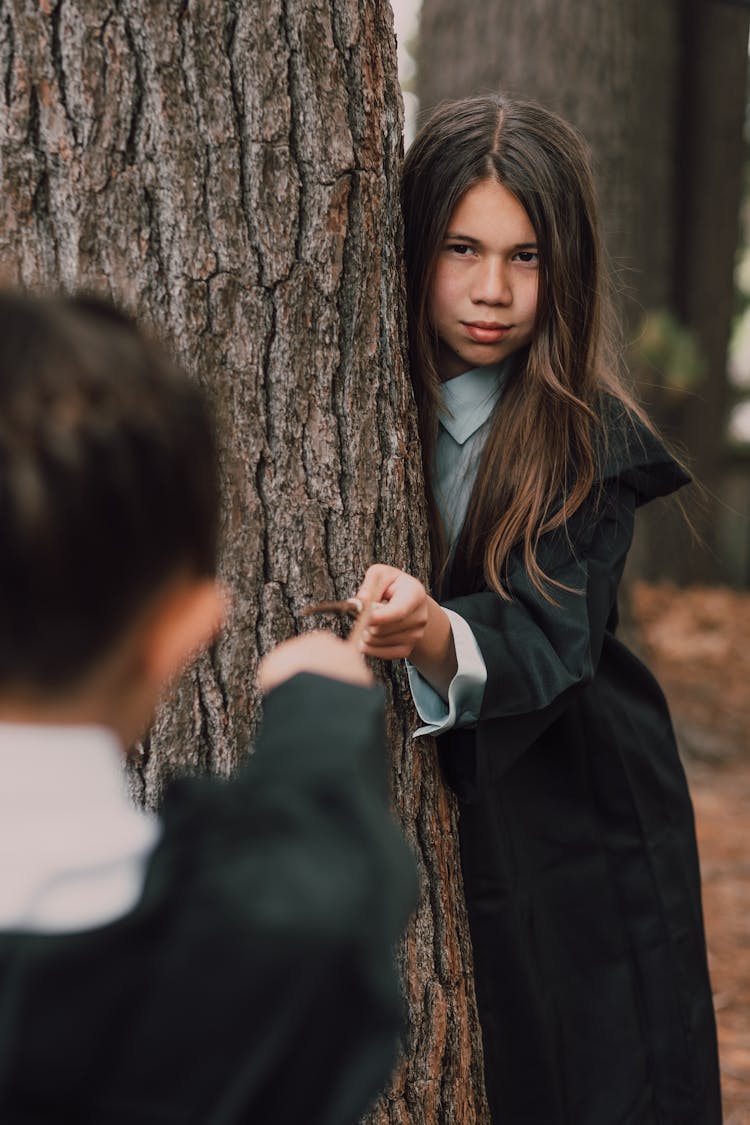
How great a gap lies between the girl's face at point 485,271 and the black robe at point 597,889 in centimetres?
25

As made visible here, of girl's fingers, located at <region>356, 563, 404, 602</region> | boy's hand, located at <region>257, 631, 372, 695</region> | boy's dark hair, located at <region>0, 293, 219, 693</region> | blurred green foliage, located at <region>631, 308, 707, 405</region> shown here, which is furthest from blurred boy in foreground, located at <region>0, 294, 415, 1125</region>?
blurred green foliage, located at <region>631, 308, 707, 405</region>

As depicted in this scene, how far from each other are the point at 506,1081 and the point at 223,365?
1.23m

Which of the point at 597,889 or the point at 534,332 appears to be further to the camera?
the point at 597,889

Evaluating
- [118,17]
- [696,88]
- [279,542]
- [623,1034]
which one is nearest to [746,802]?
[623,1034]

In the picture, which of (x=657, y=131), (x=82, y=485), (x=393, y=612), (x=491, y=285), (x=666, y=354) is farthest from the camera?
(x=657, y=131)

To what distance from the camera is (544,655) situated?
1.66 metres

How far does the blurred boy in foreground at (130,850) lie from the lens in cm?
84

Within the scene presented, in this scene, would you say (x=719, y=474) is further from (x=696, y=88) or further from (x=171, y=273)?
(x=171, y=273)

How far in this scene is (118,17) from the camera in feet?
4.67

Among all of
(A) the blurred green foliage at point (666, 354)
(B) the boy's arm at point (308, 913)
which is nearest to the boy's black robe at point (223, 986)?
(B) the boy's arm at point (308, 913)

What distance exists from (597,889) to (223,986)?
1.22 meters

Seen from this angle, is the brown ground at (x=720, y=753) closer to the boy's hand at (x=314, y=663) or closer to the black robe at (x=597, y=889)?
the black robe at (x=597, y=889)

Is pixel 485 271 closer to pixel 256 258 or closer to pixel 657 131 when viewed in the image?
pixel 256 258

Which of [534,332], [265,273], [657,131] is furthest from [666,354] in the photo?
[265,273]
